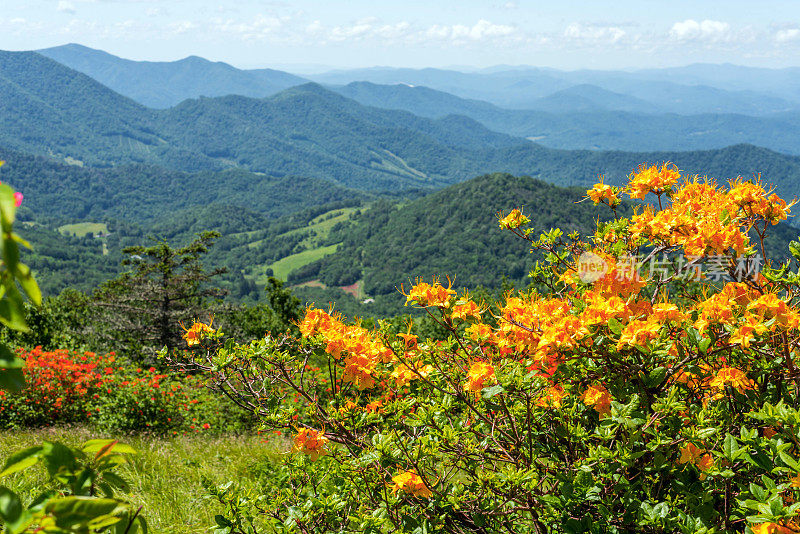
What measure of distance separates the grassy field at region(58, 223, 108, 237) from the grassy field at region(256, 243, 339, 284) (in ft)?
228

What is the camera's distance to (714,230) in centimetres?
217

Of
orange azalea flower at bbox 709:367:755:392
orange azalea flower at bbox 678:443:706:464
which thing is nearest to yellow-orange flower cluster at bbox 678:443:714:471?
orange azalea flower at bbox 678:443:706:464

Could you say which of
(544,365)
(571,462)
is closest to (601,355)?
(544,365)

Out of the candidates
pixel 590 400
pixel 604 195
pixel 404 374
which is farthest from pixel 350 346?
pixel 604 195

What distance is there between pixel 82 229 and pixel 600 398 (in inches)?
7658

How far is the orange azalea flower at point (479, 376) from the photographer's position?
2039 mm

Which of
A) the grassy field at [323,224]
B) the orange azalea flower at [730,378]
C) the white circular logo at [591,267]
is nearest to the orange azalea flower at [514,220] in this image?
the white circular logo at [591,267]

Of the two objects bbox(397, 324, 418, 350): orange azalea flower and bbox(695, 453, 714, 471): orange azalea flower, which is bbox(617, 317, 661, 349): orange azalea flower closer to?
bbox(695, 453, 714, 471): orange azalea flower

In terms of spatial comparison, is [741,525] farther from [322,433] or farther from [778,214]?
[322,433]

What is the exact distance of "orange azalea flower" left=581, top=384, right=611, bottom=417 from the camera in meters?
2.03

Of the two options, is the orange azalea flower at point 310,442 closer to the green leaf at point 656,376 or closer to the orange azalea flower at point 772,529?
the green leaf at point 656,376

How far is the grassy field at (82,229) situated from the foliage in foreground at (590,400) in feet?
606

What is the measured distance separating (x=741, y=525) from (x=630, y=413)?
34.8 inches

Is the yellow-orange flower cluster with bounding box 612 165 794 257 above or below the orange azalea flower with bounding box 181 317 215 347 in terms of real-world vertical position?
above
